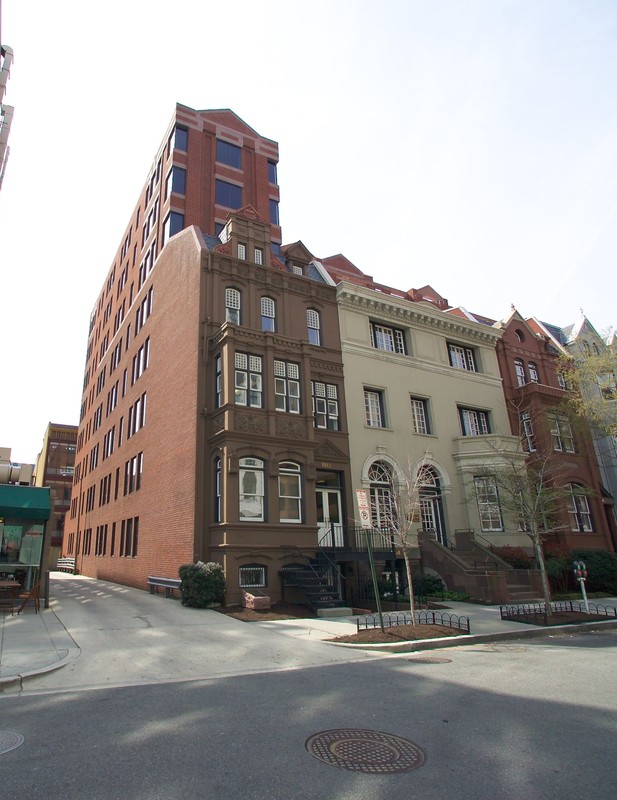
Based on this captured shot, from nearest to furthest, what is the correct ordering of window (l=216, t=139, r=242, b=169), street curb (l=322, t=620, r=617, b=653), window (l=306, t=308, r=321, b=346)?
street curb (l=322, t=620, r=617, b=653) < window (l=306, t=308, r=321, b=346) < window (l=216, t=139, r=242, b=169)

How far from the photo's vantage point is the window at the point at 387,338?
87.2ft

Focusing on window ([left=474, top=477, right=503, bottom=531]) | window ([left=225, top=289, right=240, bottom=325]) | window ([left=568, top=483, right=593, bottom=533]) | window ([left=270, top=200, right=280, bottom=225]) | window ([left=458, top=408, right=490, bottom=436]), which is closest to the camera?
window ([left=225, top=289, right=240, bottom=325])

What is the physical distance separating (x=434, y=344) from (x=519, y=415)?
21.2 feet

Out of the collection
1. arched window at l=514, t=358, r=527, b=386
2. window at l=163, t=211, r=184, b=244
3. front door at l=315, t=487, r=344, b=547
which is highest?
window at l=163, t=211, r=184, b=244

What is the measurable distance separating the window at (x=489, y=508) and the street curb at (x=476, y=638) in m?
10.2

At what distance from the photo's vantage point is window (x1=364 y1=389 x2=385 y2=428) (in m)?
24.7

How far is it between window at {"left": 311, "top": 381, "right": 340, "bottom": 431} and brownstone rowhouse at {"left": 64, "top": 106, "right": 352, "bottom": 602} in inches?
2.8

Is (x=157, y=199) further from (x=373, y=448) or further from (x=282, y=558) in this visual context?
(x=282, y=558)

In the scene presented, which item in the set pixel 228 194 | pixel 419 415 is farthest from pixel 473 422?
pixel 228 194

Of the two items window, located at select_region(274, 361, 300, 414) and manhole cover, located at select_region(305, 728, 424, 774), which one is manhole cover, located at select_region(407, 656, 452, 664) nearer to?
manhole cover, located at select_region(305, 728, 424, 774)

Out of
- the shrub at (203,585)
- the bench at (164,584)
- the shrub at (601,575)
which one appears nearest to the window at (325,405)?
the shrub at (203,585)

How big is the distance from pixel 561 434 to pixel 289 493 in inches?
704

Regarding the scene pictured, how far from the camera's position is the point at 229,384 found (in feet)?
61.6

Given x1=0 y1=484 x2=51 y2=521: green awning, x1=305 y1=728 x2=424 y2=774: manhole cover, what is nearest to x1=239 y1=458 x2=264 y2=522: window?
x1=0 y1=484 x2=51 y2=521: green awning
